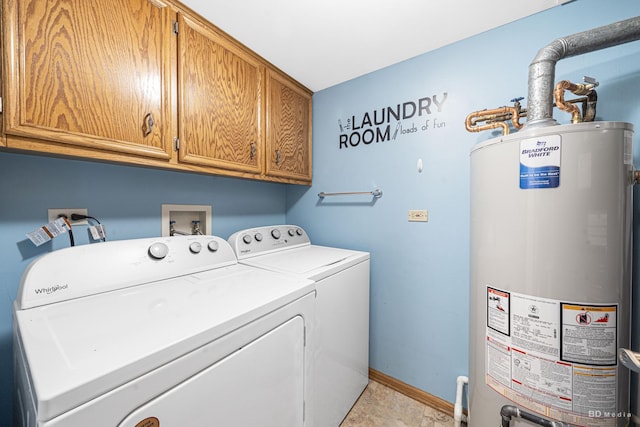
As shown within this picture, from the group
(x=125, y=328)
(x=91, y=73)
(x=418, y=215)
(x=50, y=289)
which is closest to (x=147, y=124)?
(x=91, y=73)

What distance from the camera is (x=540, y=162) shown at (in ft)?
2.70

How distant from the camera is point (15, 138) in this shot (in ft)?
2.45

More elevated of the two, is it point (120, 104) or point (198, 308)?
point (120, 104)

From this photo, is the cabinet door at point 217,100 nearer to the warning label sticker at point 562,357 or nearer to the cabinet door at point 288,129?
the cabinet door at point 288,129

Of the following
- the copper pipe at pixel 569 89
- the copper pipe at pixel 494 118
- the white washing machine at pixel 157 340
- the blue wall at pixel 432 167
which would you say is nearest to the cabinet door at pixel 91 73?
the white washing machine at pixel 157 340

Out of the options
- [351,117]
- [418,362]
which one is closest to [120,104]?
[351,117]

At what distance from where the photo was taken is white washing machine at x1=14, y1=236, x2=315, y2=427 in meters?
0.49

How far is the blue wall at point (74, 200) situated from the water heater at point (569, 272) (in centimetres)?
164

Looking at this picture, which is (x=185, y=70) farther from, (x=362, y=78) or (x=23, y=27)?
(x=362, y=78)

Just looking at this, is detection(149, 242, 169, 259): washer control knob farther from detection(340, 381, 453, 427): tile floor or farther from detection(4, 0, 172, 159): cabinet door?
detection(340, 381, 453, 427): tile floor

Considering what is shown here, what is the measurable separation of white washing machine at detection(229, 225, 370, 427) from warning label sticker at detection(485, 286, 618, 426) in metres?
0.73

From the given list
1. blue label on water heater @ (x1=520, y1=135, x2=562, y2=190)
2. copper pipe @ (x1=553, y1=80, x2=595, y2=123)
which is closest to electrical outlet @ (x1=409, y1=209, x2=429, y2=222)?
blue label on water heater @ (x1=520, y1=135, x2=562, y2=190)

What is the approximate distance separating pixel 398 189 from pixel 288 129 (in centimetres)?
91

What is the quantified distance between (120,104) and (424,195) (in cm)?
160
